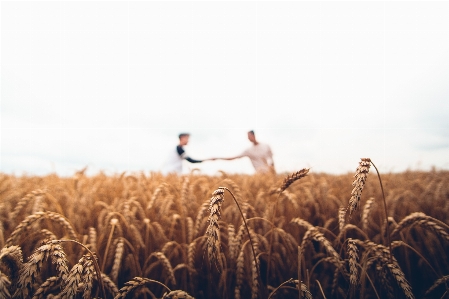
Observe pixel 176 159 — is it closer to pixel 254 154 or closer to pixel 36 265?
pixel 254 154

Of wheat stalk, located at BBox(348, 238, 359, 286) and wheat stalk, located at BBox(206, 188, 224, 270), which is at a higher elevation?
wheat stalk, located at BBox(206, 188, 224, 270)

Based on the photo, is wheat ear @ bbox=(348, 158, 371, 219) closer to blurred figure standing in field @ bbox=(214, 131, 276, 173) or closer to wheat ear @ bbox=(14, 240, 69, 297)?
wheat ear @ bbox=(14, 240, 69, 297)

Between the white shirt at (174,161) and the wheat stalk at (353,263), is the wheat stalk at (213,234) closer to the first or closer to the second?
the wheat stalk at (353,263)

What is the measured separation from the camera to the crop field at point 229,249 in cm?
93

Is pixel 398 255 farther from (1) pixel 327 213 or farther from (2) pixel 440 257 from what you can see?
(1) pixel 327 213

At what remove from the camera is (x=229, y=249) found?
1.37 m

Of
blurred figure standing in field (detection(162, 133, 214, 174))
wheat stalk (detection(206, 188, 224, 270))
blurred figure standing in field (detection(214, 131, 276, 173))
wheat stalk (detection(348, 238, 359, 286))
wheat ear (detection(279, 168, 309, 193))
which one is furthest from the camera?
blurred figure standing in field (detection(214, 131, 276, 173))

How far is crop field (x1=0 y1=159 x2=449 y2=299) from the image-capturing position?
928 millimetres

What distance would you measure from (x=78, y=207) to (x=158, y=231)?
0.66m

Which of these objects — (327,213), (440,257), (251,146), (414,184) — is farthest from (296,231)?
(251,146)

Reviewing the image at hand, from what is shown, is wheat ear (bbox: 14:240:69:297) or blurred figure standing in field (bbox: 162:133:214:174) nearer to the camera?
wheat ear (bbox: 14:240:69:297)

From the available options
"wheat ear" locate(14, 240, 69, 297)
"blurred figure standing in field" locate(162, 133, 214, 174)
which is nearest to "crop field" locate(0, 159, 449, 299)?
"wheat ear" locate(14, 240, 69, 297)

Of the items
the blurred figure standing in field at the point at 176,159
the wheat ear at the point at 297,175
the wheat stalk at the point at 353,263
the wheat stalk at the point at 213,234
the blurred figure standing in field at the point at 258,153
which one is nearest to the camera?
the wheat stalk at the point at 213,234

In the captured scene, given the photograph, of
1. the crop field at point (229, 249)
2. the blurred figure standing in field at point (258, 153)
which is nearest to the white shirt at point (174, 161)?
the blurred figure standing in field at point (258, 153)
